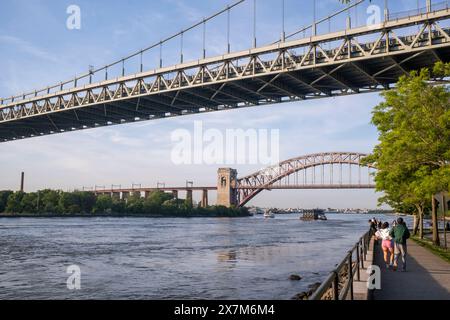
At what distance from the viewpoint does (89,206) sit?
441 ft

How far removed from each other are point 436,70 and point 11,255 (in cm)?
2543

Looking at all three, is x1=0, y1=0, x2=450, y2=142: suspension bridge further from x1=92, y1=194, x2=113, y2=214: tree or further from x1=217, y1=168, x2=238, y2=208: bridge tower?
x1=217, y1=168, x2=238, y2=208: bridge tower

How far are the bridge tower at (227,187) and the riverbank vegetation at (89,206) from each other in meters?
8.49

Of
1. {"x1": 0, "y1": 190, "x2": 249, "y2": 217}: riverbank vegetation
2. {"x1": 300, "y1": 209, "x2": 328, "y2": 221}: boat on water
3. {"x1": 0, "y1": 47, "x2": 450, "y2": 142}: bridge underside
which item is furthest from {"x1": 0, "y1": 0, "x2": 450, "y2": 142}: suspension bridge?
{"x1": 300, "y1": 209, "x2": 328, "y2": 221}: boat on water

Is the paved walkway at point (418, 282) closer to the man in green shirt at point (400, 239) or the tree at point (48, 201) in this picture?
the man in green shirt at point (400, 239)

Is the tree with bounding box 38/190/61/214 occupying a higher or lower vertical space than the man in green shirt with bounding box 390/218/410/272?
higher

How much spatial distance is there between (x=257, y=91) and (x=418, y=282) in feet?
143

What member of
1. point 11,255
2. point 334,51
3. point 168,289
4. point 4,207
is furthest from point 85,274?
point 4,207

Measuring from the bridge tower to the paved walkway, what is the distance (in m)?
162

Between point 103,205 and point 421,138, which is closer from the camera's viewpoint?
point 421,138

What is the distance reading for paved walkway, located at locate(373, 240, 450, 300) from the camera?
10719mm

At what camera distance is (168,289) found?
703 inches

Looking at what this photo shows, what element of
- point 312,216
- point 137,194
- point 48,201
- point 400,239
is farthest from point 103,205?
point 400,239

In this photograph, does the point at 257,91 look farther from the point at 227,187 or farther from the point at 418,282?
the point at 227,187
